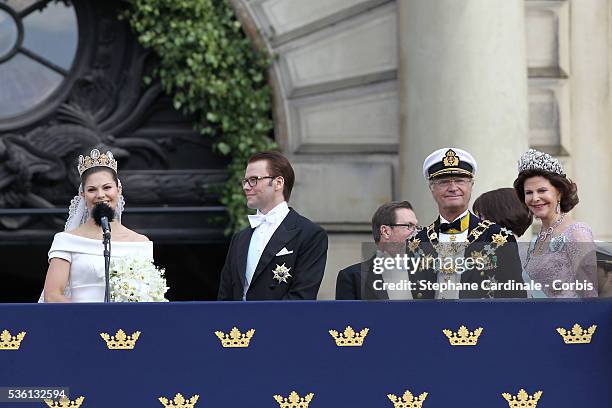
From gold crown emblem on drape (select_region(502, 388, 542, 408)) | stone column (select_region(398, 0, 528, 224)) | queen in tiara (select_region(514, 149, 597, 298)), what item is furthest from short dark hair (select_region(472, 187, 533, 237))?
stone column (select_region(398, 0, 528, 224))

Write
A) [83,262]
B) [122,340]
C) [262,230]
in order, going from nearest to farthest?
[122,340]
[83,262]
[262,230]

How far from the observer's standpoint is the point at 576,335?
4.75m

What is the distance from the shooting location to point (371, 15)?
9.88 metres

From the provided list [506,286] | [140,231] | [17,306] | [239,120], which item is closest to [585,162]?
[239,120]

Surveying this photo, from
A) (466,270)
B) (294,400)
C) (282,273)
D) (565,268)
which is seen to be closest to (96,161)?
(282,273)

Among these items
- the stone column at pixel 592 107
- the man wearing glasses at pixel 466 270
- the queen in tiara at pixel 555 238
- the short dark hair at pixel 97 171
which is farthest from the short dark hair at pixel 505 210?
the stone column at pixel 592 107

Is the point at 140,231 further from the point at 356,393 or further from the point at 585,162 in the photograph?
the point at 356,393

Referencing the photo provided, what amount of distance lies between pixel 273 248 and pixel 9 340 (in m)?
1.55

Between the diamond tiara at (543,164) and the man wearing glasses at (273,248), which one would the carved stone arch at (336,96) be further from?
the diamond tiara at (543,164)

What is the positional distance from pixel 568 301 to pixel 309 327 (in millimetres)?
968

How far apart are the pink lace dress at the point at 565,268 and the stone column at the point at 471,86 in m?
3.87

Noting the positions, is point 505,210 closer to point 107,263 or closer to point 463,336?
point 463,336

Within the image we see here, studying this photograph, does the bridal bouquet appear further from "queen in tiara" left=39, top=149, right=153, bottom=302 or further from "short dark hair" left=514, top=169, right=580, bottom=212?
"short dark hair" left=514, top=169, right=580, bottom=212

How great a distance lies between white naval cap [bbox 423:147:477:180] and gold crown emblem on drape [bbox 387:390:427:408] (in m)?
1.14
